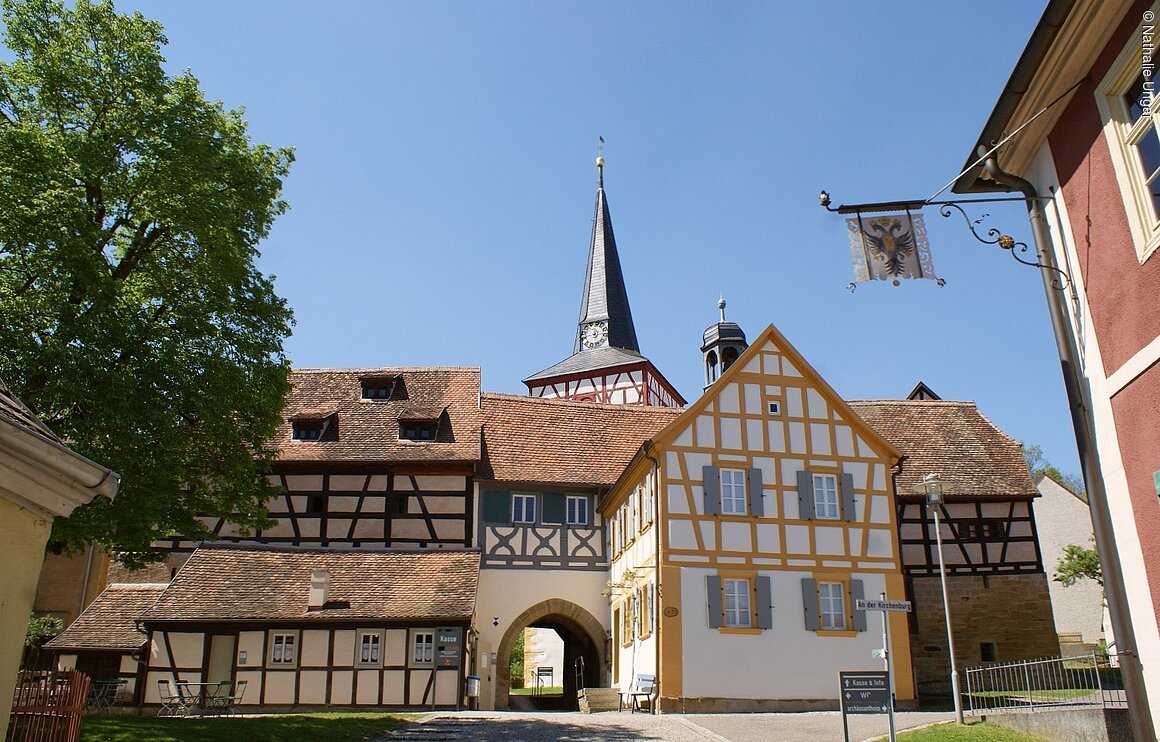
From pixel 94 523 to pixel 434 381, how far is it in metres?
16.6

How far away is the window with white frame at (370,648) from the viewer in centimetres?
2269

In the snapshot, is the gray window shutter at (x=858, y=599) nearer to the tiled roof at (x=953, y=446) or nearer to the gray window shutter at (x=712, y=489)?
the gray window shutter at (x=712, y=489)

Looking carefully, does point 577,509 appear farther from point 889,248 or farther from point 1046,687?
point 889,248

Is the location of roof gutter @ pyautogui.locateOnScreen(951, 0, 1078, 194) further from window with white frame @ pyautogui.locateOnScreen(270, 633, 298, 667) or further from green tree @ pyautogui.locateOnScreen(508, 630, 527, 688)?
green tree @ pyautogui.locateOnScreen(508, 630, 527, 688)

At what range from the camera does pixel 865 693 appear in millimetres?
12391

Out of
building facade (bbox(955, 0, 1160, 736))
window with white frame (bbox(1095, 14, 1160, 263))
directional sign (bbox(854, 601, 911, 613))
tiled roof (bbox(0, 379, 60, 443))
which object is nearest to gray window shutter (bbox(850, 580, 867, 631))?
directional sign (bbox(854, 601, 911, 613))

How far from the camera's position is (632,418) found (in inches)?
1224

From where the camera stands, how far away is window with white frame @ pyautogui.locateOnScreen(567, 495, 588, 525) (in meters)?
27.2

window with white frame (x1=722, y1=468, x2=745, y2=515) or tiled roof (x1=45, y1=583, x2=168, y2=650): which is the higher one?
window with white frame (x1=722, y1=468, x2=745, y2=515)

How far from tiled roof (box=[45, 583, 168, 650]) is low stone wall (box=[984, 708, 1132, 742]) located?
61.7 ft

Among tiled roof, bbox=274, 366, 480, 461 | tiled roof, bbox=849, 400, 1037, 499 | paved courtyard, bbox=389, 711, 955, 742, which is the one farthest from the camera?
tiled roof, bbox=849, 400, 1037, 499

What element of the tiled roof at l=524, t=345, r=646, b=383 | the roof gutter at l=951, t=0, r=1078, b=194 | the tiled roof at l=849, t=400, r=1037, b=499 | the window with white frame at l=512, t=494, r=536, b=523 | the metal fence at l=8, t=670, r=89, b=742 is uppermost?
the tiled roof at l=524, t=345, r=646, b=383

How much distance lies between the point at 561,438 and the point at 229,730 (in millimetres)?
16165

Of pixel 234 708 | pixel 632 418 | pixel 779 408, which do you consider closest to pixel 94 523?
pixel 234 708
